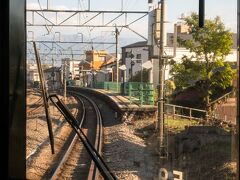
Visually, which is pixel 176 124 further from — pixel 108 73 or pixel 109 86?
pixel 109 86

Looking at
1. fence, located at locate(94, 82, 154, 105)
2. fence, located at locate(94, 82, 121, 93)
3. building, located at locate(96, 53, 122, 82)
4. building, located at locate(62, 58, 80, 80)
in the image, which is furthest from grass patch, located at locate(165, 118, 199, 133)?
fence, located at locate(94, 82, 121, 93)

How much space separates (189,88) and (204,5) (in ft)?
6.64

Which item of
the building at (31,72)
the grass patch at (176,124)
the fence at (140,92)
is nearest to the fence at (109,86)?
the fence at (140,92)

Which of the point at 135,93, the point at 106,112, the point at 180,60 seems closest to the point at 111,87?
the point at 106,112

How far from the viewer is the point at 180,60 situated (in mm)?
4988

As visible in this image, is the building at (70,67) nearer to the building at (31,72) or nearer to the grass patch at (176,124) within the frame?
the grass patch at (176,124)

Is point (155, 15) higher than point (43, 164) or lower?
higher

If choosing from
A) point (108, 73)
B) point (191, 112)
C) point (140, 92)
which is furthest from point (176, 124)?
point (108, 73)

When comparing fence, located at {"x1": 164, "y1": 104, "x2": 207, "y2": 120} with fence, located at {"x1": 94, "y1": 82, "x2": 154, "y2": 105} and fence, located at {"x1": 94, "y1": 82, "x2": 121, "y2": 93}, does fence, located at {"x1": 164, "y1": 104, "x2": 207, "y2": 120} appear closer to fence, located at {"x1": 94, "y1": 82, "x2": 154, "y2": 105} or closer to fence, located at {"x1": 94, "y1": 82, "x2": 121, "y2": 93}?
fence, located at {"x1": 94, "y1": 82, "x2": 154, "y2": 105}

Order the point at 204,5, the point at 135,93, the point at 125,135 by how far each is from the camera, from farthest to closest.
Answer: the point at 135,93 → the point at 125,135 → the point at 204,5

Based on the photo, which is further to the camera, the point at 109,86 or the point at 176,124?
the point at 109,86

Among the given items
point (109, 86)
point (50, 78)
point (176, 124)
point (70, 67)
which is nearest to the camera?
point (50, 78)

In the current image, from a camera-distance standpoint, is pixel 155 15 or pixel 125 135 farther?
pixel 125 135

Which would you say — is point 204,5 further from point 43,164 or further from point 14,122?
point 43,164
